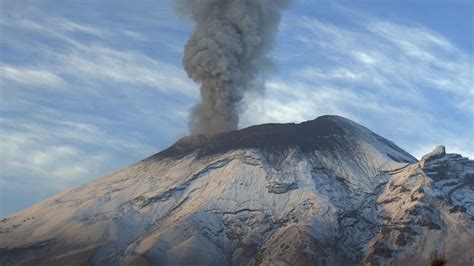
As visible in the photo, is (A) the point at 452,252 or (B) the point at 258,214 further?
(B) the point at 258,214

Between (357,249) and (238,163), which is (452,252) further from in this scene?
(238,163)

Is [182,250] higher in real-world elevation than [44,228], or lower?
lower

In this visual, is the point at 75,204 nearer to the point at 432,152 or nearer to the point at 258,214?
the point at 258,214

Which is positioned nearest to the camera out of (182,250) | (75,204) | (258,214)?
(182,250)

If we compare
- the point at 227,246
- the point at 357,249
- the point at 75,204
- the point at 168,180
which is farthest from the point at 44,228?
the point at 357,249

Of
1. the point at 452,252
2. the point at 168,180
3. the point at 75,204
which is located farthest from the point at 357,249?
the point at 75,204

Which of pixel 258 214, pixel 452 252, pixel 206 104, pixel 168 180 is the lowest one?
pixel 452 252

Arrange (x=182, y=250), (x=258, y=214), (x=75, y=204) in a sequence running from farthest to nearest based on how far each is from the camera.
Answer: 1. (x=75, y=204)
2. (x=258, y=214)
3. (x=182, y=250)
